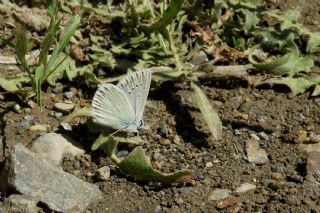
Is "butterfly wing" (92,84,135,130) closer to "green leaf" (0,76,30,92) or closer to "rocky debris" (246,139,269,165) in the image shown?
"green leaf" (0,76,30,92)

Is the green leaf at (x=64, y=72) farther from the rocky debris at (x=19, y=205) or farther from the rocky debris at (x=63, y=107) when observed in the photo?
the rocky debris at (x=19, y=205)

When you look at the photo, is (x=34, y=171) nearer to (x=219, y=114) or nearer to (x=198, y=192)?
(x=198, y=192)

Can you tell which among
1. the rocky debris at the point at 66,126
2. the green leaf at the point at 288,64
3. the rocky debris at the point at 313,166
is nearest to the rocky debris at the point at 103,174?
the rocky debris at the point at 66,126

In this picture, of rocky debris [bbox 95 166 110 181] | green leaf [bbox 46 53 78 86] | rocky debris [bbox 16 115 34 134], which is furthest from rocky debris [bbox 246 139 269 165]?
rocky debris [bbox 16 115 34 134]

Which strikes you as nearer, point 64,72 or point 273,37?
point 64,72

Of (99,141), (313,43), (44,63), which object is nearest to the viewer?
(99,141)

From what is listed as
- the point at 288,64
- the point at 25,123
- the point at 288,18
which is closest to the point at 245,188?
the point at 288,64

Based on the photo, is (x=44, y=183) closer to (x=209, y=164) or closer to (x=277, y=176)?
(x=209, y=164)
